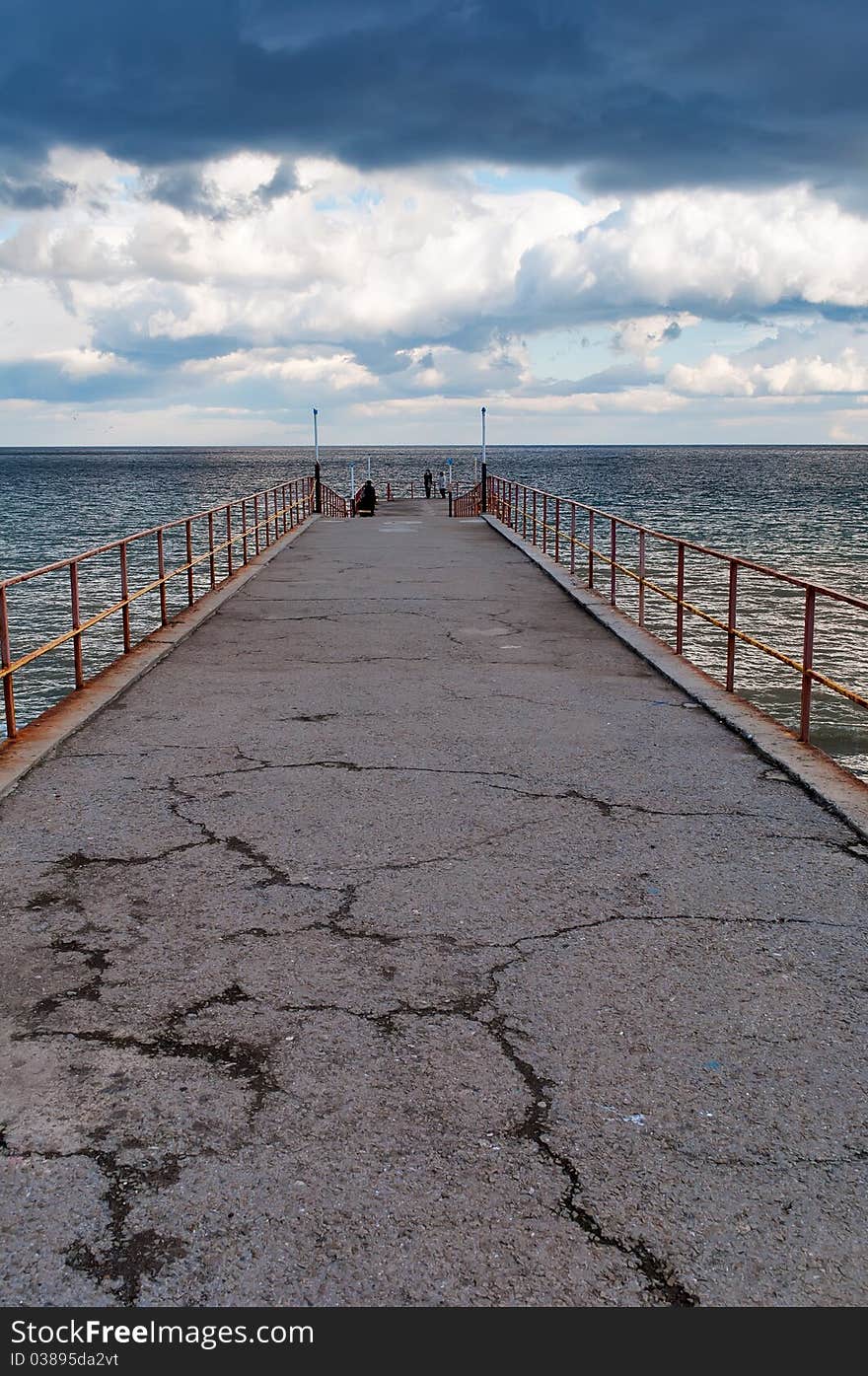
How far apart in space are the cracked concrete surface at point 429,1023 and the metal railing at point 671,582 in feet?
3.95

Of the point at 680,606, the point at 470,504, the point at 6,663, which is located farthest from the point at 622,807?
the point at 470,504

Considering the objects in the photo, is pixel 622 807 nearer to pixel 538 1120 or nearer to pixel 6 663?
pixel 538 1120

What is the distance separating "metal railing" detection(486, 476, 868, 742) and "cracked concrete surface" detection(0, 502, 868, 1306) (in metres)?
1.20

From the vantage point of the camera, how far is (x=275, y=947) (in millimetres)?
4797

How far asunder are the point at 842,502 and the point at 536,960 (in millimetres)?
102366

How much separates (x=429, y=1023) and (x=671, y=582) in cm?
3386

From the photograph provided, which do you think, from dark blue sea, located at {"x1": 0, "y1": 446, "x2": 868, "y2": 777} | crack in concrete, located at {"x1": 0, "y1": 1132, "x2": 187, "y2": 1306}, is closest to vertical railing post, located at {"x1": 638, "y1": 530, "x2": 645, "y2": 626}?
dark blue sea, located at {"x1": 0, "y1": 446, "x2": 868, "y2": 777}

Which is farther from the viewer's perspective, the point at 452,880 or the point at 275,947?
the point at 452,880

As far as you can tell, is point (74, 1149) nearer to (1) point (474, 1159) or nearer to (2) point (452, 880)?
(1) point (474, 1159)

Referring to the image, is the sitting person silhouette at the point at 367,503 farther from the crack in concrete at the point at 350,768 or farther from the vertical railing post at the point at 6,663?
the crack in concrete at the point at 350,768

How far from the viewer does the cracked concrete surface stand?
9.89 ft

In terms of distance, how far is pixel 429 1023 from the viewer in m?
4.18
